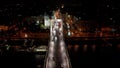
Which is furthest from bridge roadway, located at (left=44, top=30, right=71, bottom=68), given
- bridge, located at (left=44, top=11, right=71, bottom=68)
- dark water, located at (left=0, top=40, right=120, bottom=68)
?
dark water, located at (left=0, top=40, right=120, bottom=68)

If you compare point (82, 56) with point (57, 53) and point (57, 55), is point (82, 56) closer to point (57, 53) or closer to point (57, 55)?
point (57, 53)

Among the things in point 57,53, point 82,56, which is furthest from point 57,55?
point 82,56

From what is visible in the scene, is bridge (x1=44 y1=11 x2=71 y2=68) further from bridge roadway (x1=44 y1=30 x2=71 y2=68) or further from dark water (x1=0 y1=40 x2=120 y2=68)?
dark water (x1=0 y1=40 x2=120 y2=68)

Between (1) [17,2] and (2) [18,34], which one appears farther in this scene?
(1) [17,2]

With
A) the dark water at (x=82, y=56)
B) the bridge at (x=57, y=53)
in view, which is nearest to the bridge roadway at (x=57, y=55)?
the bridge at (x=57, y=53)

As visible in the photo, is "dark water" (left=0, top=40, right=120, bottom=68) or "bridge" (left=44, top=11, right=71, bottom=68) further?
"dark water" (left=0, top=40, right=120, bottom=68)

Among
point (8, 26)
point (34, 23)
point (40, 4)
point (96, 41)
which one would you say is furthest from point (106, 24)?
point (40, 4)

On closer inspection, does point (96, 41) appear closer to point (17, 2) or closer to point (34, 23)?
point (34, 23)

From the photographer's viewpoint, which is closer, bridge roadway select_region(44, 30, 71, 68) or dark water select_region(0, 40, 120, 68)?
bridge roadway select_region(44, 30, 71, 68)
